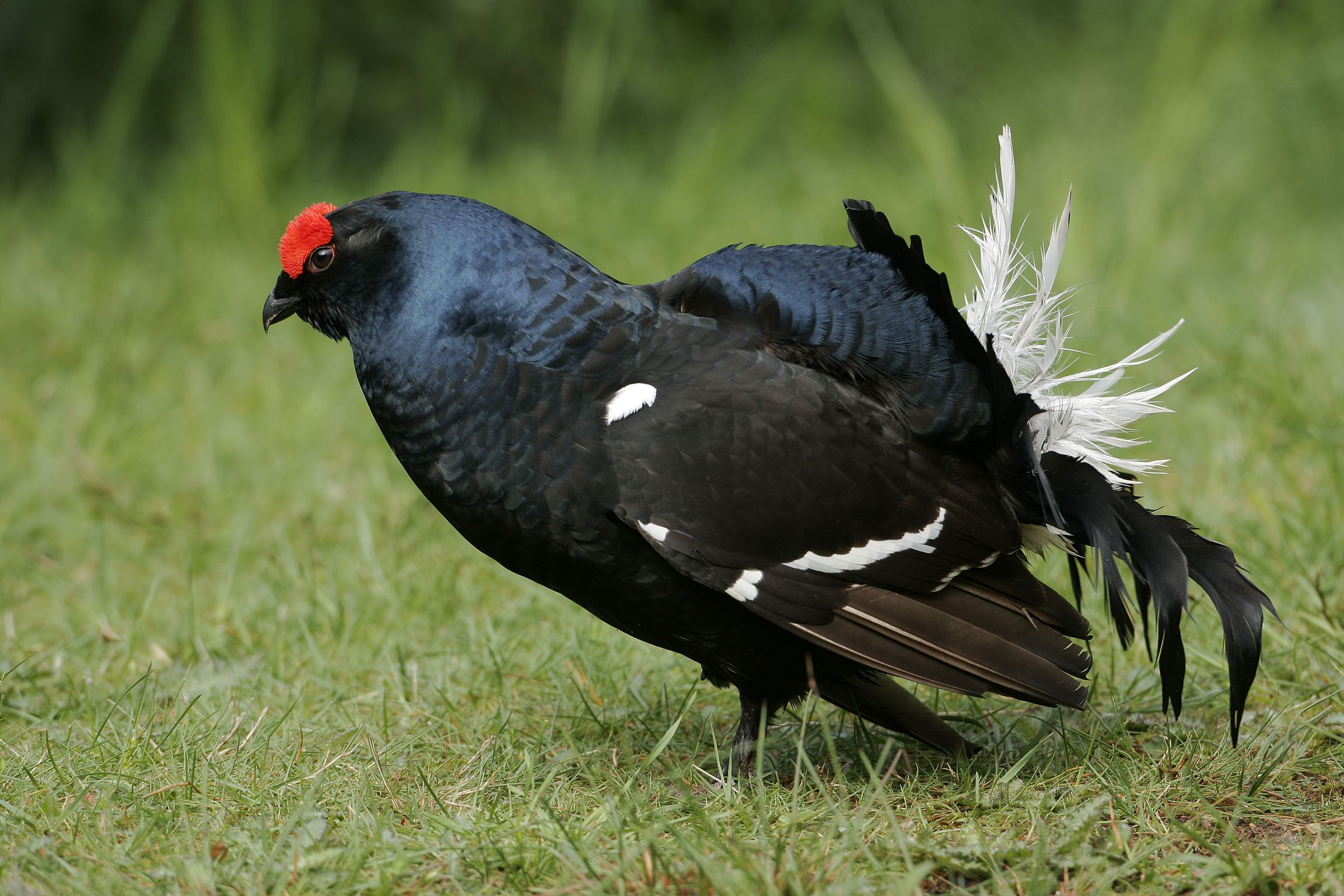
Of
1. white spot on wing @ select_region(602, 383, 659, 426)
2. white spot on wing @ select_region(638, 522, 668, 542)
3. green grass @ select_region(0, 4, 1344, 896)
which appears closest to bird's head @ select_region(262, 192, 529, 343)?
white spot on wing @ select_region(602, 383, 659, 426)

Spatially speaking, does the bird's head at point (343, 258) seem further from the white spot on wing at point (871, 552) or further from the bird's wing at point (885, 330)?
the white spot on wing at point (871, 552)

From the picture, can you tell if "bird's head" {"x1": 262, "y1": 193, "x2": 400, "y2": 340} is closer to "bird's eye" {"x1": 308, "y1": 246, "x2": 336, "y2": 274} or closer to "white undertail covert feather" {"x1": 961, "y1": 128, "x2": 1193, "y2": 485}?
"bird's eye" {"x1": 308, "y1": 246, "x2": 336, "y2": 274}

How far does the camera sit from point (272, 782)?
2504 millimetres

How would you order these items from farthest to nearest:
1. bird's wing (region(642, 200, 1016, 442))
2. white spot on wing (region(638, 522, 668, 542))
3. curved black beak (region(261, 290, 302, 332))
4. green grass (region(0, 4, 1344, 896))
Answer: curved black beak (region(261, 290, 302, 332)) < bird's wing (region(642, 200, 1016, 442)) < white spot on wing (region(638, 522, 668, 542)) < green grass (region(0, 4, 1344, 896))

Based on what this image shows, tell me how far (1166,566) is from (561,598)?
67.9 inches

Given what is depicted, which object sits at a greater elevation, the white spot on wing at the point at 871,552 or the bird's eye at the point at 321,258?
the bird's eye at the point at 321,258

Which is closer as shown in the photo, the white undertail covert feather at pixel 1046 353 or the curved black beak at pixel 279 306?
the white undertail covert feather at pixel 1046 353

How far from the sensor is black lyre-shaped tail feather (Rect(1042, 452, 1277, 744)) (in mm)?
2527

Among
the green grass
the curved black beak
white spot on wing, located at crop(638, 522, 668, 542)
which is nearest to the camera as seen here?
the green grass

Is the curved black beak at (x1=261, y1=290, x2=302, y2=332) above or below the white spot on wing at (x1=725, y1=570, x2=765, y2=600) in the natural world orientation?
above

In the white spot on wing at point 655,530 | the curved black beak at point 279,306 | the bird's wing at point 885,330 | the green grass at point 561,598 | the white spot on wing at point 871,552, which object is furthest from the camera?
the curved black beak at point 279,306

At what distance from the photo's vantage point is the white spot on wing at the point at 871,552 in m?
2.48

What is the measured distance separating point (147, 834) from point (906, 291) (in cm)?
180

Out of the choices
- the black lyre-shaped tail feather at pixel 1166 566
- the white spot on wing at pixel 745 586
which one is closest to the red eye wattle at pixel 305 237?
the white spot on wing at pixel 745 586
